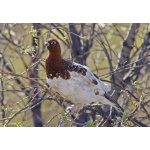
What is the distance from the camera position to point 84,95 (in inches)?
63.0

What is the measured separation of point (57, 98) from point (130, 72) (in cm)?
54

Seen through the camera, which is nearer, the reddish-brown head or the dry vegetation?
the reddish-brown head

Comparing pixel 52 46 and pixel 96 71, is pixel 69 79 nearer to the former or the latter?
pixel 52 46

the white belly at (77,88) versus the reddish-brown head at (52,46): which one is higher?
the reddish-brown head at (52,46)

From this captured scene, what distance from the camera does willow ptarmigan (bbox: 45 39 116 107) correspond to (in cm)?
156

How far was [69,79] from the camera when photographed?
156 cm

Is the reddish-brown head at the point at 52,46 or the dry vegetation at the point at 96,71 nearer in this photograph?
the reddish-brown head at the point at 52,46

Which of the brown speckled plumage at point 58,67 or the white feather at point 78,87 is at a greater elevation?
the brown speckled plumage at point 58,67

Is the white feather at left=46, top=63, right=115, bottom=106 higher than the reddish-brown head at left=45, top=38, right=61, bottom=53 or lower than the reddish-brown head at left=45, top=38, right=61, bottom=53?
lower

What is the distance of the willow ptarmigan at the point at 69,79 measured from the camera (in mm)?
1564
